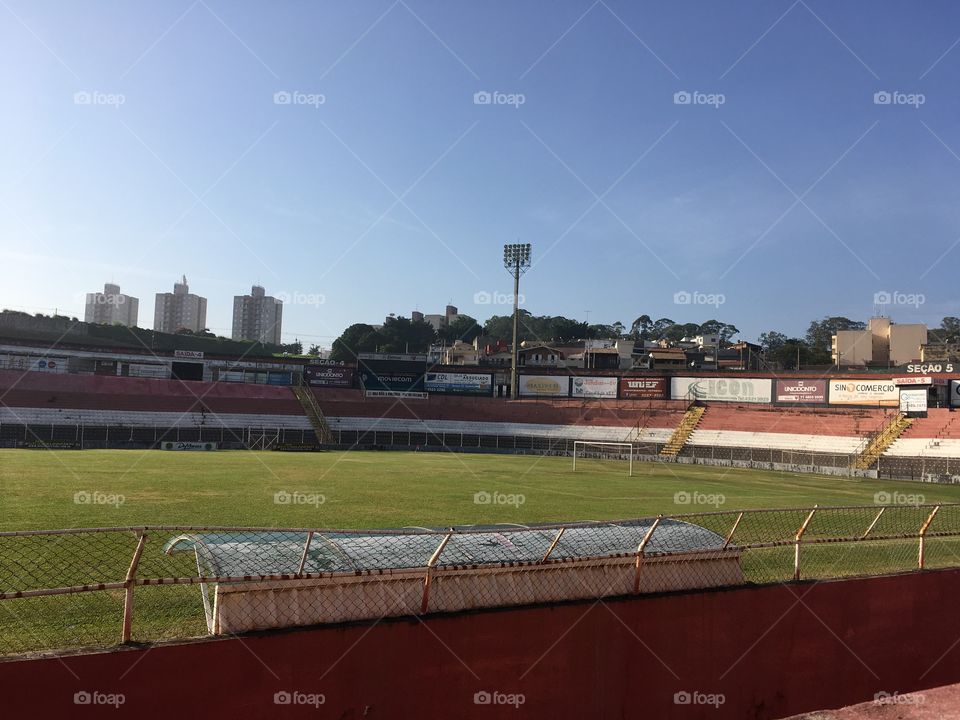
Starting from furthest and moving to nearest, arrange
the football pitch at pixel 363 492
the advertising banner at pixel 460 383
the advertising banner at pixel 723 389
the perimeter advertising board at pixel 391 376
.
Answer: the advertising banner at pixel 460 383 < the perimeter advertising board at pixel 391 376 < the advertising banner at pixel 723 389 < the football pitch at pixel 363 492

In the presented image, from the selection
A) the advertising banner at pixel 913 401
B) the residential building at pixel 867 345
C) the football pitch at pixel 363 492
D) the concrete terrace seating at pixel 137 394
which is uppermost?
the residential building at pixel 867 345

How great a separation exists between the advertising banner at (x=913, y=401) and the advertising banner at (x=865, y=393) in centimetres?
159

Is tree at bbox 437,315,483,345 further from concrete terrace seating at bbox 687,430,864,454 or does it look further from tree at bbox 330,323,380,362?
concrete terrace seating at bbox 687,430,864,454

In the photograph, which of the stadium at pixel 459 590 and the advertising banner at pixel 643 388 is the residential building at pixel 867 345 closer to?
the advertising banner at pixel 643 388

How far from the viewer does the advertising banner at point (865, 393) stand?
51438mm

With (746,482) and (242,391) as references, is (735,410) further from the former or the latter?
(242,391)

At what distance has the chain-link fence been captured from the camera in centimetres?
691

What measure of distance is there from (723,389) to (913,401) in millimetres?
15098

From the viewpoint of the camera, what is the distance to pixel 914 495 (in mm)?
29734

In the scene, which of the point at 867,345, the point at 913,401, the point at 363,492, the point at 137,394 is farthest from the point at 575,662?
the point at 867,345

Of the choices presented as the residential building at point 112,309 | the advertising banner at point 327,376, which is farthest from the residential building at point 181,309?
the advertising banner at point 327,376

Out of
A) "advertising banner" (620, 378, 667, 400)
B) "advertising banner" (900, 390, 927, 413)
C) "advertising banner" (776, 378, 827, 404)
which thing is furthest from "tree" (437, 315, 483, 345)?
"advertising banner" (900, 390, 927, 413)

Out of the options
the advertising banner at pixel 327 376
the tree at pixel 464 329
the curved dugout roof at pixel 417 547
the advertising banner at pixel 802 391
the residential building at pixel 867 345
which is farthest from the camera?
the tree at pixel 464 329

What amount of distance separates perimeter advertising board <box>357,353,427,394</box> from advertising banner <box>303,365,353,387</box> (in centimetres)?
153
